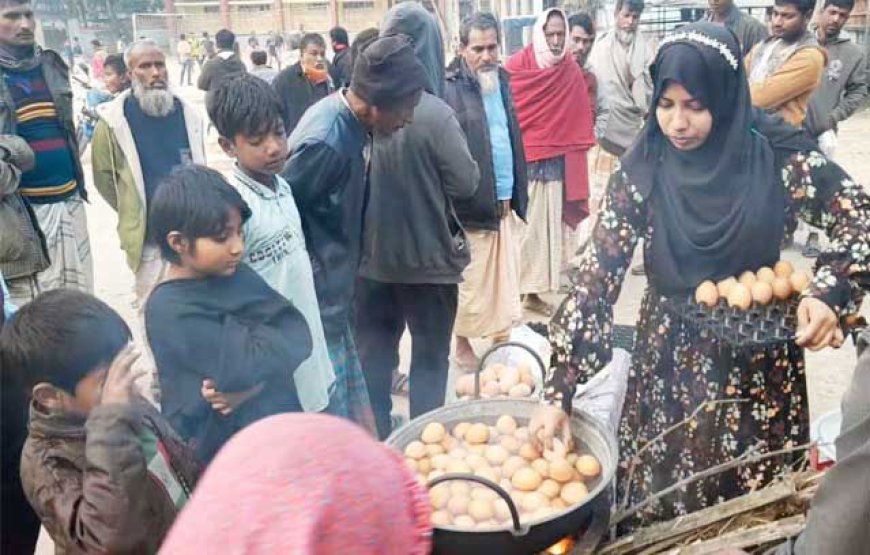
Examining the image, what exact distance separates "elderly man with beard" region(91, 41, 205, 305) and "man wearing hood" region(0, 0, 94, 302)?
0.17 metres

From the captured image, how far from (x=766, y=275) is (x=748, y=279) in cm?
6

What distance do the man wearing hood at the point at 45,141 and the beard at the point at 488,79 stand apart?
2.26 metres

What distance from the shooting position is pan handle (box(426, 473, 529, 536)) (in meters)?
1.61

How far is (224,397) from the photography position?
2.30 metres

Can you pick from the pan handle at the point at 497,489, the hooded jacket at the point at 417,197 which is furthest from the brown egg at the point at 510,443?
the hooded jacket at the point at 417,197

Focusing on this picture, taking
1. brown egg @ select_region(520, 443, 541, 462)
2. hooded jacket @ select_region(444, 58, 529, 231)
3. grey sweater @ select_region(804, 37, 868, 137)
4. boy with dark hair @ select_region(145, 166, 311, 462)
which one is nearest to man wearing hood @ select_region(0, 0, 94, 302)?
boy with dark hair @ select_region(145, 166, 311, 462)

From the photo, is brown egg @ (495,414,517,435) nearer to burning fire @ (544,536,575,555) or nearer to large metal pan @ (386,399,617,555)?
large metal pan @ (386,399,617,555)

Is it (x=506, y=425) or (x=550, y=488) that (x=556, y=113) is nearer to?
(x=506, y=425)

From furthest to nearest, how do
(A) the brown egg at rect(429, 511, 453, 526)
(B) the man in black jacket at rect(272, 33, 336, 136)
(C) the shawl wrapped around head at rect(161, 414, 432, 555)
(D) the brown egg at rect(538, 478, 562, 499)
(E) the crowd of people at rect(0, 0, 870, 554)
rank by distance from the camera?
(B) the man in black jacket at rect(272, 33, 336, 136) < (D) the brown egg at rect(538, 478, 562, 499) < (A) the brown egg at rect(429, 511, 453, 526) < (E) the crowd of people at rect(0, 0, 870, 554) < (C) the shawl wrapped around head at rect(161, 414, 432, 555)

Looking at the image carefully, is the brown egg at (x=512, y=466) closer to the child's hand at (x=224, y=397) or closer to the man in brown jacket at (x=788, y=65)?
the child's hand at (x=224, y=397)

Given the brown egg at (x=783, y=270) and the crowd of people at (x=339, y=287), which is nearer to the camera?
the crowd of people at (x=339, y=287)

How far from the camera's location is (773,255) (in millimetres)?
2332

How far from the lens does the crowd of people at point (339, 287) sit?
3.88 ft

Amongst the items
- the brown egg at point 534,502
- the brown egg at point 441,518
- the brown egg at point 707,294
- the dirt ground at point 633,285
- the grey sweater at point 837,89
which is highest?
Answer: the grey sweater at point 837,89
